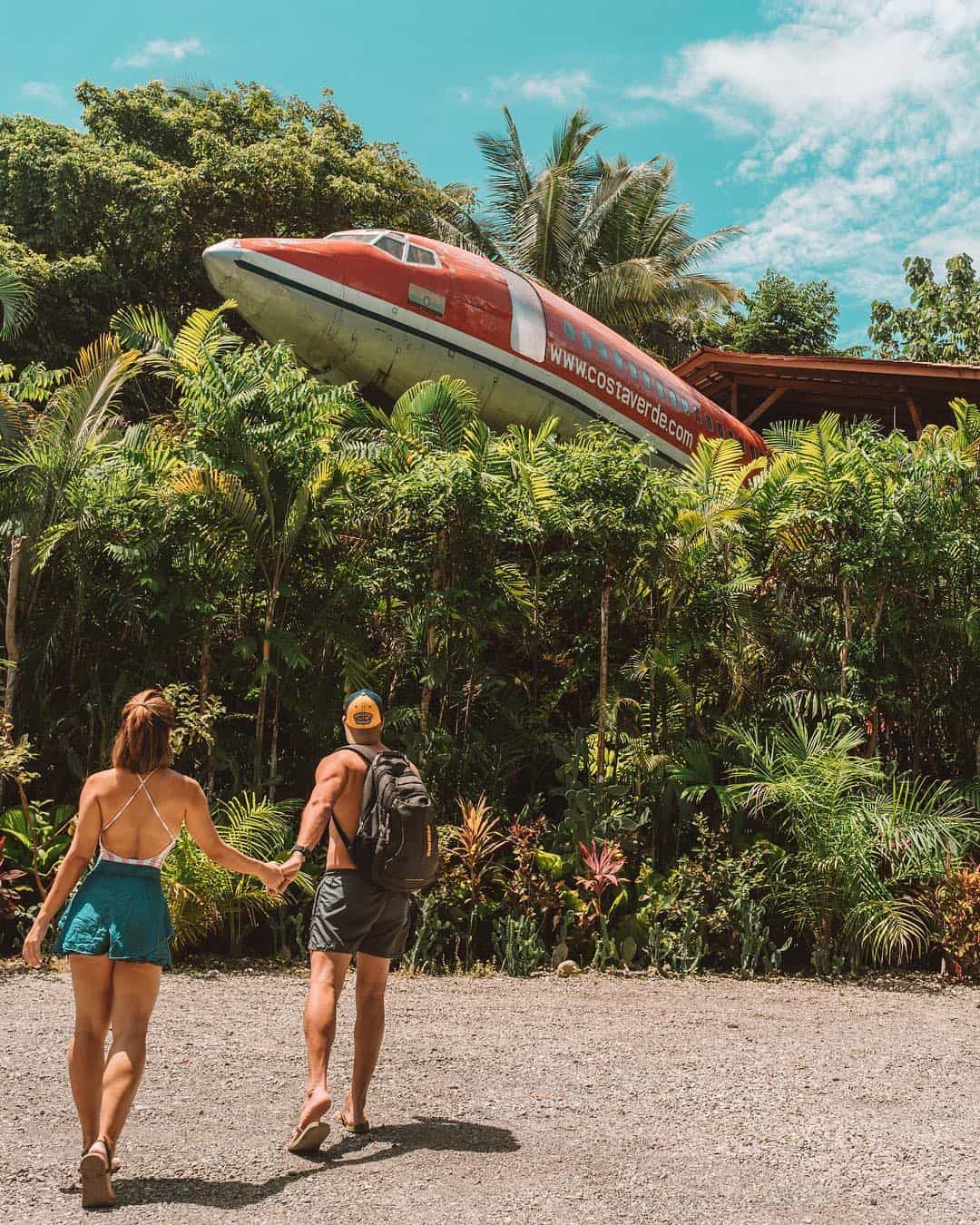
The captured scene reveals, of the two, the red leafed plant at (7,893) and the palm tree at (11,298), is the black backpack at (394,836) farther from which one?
the palm tree at (11,298)

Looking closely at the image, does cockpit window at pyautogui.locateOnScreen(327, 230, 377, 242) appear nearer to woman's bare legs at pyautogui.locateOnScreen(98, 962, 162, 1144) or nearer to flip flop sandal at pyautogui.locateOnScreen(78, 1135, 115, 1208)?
woman's bare legs at pyautogui.locateOnScreen(98, 962, 162, 1144)

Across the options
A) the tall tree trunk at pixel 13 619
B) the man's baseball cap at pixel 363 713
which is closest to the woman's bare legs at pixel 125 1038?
the man's baseball cap at pixel 363 713

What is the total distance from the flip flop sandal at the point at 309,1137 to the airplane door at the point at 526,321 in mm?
10741

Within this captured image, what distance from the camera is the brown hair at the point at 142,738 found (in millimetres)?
3688

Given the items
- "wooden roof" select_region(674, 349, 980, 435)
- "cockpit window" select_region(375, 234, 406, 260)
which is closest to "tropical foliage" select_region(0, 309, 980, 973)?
"cockpit window" select_region(375, 234, 406, 260)

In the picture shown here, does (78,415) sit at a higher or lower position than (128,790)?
higher

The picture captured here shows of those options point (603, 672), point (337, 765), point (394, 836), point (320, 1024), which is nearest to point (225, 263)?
point (603, 672)

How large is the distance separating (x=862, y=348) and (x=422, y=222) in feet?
55.2

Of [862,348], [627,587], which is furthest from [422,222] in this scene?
[627,587]

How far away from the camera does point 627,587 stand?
8.88 metres

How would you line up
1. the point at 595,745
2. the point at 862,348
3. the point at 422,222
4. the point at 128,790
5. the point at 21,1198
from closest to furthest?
1. the point at 21,1198
2. the point at 128,790
3. the point at 595,745
4. the point at 422,222
5. the point at 862,348

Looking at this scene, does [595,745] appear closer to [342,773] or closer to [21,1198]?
[342,773]

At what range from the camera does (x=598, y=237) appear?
27.8 m

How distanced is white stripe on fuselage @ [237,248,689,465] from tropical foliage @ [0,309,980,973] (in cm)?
267
